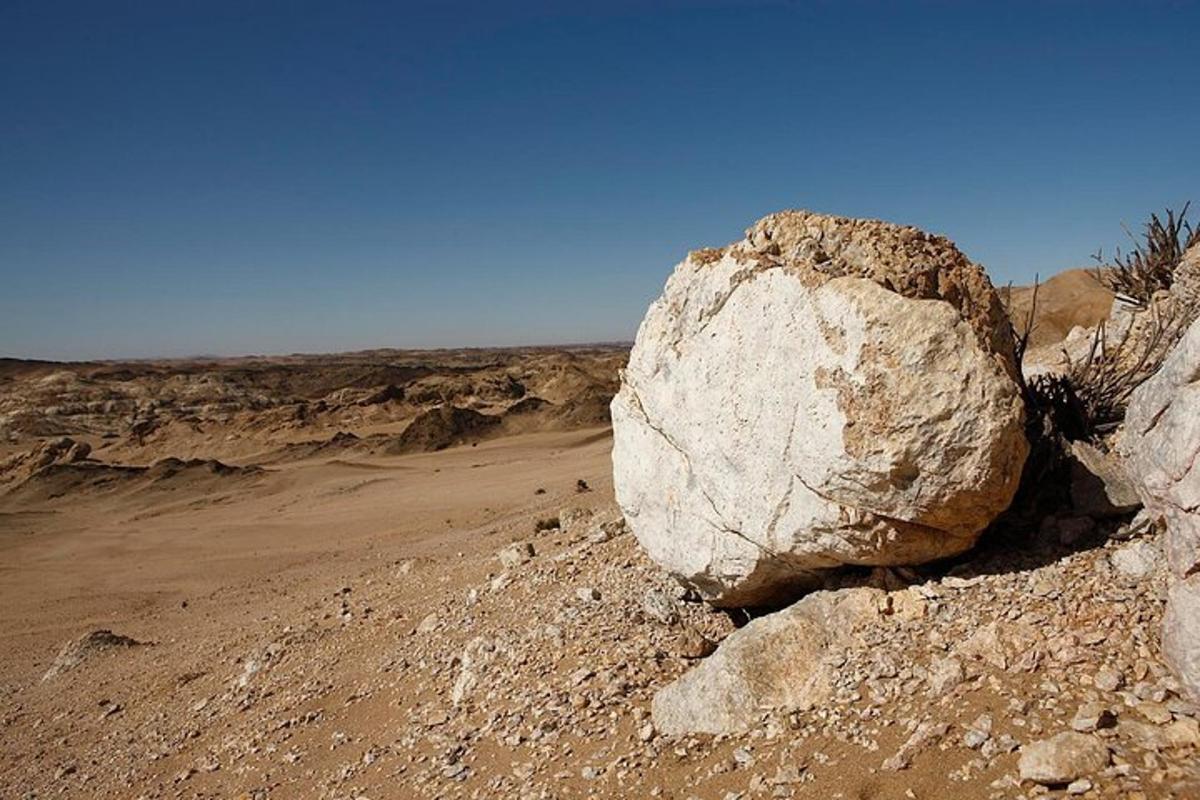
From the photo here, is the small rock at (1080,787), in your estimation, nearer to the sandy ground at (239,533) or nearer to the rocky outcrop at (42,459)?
the sandy ground at (239,533)

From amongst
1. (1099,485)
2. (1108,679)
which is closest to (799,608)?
(1108,679)

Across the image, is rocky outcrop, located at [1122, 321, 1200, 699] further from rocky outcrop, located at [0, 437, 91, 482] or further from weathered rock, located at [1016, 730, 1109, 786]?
rocky outcrop, located at [0, 437, 91, 482]

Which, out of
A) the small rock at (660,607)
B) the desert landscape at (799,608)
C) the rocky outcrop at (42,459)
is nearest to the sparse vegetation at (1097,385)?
the desert landscape at (799,608)

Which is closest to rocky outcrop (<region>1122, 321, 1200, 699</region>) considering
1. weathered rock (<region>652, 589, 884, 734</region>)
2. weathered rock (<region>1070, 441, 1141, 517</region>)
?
weathered rock (<region>1070, 441, 1141, 517</region>)

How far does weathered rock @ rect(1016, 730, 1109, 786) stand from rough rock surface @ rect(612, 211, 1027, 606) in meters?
1.30

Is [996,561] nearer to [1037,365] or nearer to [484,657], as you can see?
[1037,365]

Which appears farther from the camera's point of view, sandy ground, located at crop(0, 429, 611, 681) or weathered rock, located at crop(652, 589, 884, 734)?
sandy ground, located at crop(0, 429, 611, 681)

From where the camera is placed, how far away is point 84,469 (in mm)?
31469

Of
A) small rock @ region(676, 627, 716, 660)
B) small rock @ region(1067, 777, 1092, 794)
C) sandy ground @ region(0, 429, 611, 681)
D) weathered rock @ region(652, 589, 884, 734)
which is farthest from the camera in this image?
sandy ground @ region(0, 429, 611, 681)

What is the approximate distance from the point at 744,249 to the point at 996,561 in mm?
2470

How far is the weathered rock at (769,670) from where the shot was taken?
14.1 ft

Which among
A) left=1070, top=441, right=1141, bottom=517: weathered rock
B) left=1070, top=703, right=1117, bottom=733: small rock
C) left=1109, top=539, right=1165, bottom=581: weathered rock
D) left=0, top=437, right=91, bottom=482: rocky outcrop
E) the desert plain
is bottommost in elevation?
left=0, top=437, right=91, bottom=482: rocky outcrop

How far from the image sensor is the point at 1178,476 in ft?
11.4

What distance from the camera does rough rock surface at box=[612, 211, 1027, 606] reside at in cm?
411
